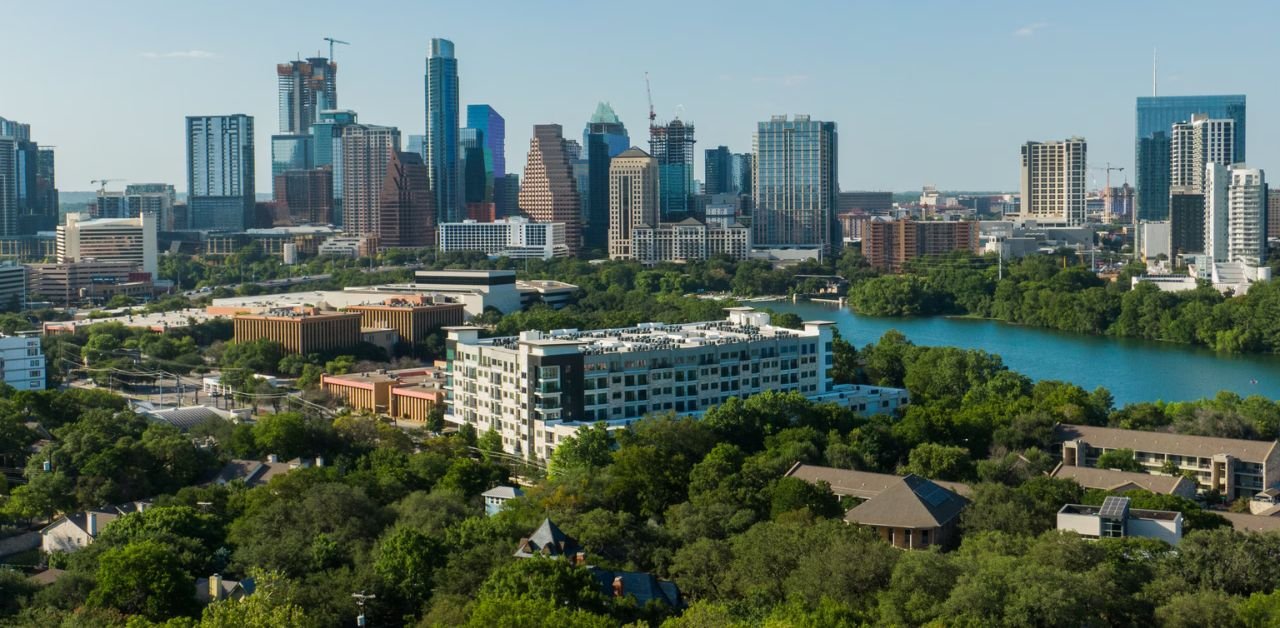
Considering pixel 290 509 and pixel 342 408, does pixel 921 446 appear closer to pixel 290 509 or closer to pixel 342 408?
pixel 290 509

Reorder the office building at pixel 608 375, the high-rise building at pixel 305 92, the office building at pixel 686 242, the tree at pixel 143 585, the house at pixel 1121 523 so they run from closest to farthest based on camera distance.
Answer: the tree at pixel 143 585, the house at pixel 1121 523, the office building at pixel 608 375, the office building at pixel 686 242, the high-rise building at pixel 305 92

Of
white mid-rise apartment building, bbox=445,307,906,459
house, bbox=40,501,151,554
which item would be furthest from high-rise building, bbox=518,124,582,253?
house, bbox=40,501,151,554

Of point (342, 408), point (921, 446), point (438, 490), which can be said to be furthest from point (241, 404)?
point (921, 446)

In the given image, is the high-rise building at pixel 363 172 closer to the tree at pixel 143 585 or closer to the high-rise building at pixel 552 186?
the high-rise building at pixel 552 186

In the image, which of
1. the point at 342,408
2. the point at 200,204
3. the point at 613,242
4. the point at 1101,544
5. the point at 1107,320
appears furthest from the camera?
the point at 200,204

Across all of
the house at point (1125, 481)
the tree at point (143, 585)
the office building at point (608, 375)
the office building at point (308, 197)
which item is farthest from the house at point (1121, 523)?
the office building at point (308, 197)

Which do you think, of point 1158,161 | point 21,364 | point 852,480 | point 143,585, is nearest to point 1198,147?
point 1158,161

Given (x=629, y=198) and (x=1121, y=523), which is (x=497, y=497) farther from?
(x=629, y=198)
